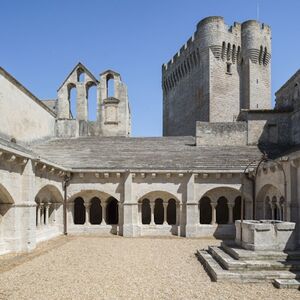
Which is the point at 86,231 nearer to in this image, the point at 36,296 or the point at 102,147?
the point at 102,147

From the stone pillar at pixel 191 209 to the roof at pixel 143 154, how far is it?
2.94ft

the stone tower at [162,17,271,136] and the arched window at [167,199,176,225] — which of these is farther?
the stone tower at [162,17,271,136]

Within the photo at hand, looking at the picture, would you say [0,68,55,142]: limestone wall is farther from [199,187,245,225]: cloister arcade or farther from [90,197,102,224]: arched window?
[199,187,245,225]: cloister arcade

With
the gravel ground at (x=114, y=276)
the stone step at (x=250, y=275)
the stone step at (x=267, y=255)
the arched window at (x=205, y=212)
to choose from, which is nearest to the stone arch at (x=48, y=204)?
the gravel ground at (x=114, y=276)

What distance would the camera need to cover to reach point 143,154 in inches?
829

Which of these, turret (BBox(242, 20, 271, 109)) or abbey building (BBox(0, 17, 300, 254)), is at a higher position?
turret (BBox(242, 20, 271, 109))

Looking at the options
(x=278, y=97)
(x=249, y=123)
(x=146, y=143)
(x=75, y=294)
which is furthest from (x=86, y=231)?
(x=278, y=97)

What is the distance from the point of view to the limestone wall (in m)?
Result: 18.3

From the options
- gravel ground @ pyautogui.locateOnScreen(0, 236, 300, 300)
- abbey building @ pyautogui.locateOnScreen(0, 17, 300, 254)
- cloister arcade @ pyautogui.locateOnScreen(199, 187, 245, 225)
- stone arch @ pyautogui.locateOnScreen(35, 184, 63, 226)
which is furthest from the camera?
cloister arcade @ pyautogui.locateOnScreen(199, 187, 245, 225)

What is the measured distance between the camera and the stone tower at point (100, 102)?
2816 centimetres

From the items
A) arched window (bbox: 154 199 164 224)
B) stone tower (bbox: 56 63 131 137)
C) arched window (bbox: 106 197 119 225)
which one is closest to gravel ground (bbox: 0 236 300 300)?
arched window (bbox: 106 197 119 225)

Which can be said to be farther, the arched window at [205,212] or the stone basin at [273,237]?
the arched window at [205,212]

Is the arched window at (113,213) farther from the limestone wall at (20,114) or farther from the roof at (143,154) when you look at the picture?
the limestone wall at (20,114)

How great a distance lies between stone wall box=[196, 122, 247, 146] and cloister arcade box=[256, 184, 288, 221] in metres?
5.95
